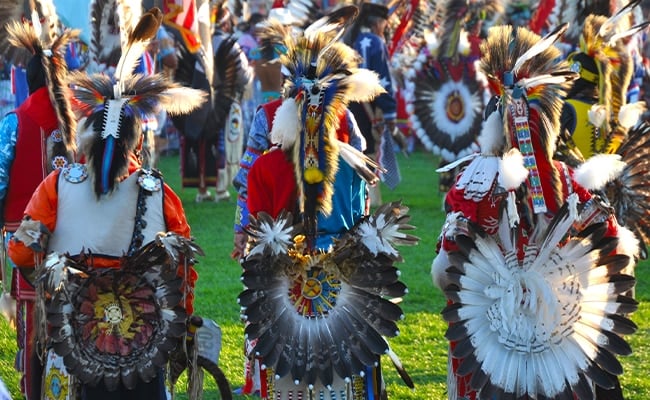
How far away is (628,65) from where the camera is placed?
6535 millimetres

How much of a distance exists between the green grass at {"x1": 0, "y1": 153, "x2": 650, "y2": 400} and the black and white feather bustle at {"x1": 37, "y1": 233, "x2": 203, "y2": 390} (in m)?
1.30

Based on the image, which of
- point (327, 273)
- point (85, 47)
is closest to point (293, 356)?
point (327, 273)

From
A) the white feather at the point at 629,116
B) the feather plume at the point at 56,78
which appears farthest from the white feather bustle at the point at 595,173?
the feather plume at the point at 56,78

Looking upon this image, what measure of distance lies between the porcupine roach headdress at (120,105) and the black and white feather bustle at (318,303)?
503 millimetres

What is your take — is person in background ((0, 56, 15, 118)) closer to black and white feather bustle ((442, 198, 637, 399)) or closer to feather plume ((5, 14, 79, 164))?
feather plume ((5, 14, 79, 164))

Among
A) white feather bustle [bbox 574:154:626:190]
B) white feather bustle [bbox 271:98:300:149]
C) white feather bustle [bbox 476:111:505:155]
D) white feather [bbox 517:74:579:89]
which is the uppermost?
white feather [bbox 517:74:579:89]

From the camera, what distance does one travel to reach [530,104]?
4.12m

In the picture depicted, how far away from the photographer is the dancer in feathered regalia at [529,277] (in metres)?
3.80

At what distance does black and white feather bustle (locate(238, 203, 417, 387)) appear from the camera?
4039mm

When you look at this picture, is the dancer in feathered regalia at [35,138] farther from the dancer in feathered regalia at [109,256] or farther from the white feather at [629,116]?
the white feather at [629,116]

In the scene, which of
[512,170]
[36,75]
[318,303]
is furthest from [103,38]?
[512,170]

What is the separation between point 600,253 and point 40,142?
2.25m

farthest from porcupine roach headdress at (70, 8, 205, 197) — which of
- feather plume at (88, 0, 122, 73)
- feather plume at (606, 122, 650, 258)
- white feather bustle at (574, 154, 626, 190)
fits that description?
feather plume at (88, 0, 122, 73)

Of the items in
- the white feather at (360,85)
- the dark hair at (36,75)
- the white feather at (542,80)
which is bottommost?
the white feather at (542,80)
